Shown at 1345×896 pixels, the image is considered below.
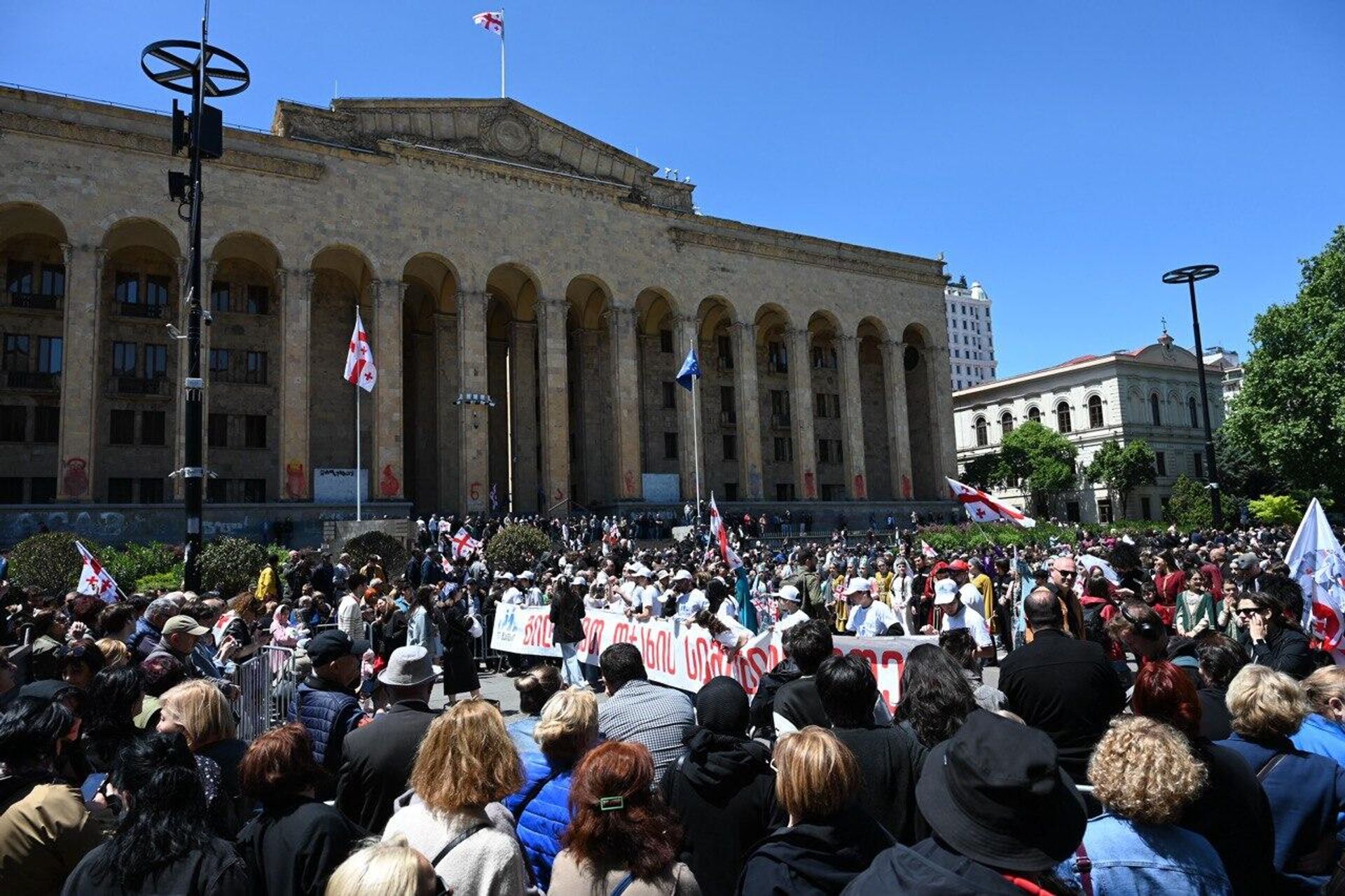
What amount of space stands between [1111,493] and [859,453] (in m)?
27.0

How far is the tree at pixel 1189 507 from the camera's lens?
49656 millimetres

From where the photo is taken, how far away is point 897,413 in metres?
50.5

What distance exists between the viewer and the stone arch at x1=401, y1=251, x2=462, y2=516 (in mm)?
40938

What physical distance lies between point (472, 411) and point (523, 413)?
5735mm

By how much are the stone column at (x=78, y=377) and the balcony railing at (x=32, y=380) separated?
3744 mm

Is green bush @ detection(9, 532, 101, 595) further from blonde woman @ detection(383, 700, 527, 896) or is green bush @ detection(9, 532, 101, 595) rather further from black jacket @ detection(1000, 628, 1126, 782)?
black jacket @ detection(1000, 628, 1126, 782)

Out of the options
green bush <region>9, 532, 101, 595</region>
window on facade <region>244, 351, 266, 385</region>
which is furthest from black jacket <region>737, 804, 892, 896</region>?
window on facade <region>244, 351, 266, 385</region>

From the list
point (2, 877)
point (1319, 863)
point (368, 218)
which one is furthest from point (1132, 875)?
point (368, 218)

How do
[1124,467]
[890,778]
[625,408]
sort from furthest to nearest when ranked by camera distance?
[1124,467], [625,408], [890,778]

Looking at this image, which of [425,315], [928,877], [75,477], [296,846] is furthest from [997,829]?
[425,315]

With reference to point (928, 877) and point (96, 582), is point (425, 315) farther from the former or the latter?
point (928, 877)

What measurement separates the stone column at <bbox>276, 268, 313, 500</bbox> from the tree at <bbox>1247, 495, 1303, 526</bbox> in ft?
149

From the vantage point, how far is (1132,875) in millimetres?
3033

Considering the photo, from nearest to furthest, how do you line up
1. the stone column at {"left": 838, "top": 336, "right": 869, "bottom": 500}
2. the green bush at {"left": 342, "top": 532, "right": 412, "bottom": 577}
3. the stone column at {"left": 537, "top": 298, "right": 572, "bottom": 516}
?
the green bush at {"left": 342, "top": 532, "right": 412, "bottom": 577}, the stone column at {"left": 537, "top": 298, "right": 572, "bottom": 516}, the stone column at {"left": 838, "top": 336, "right": 869, "bottom": 500}
